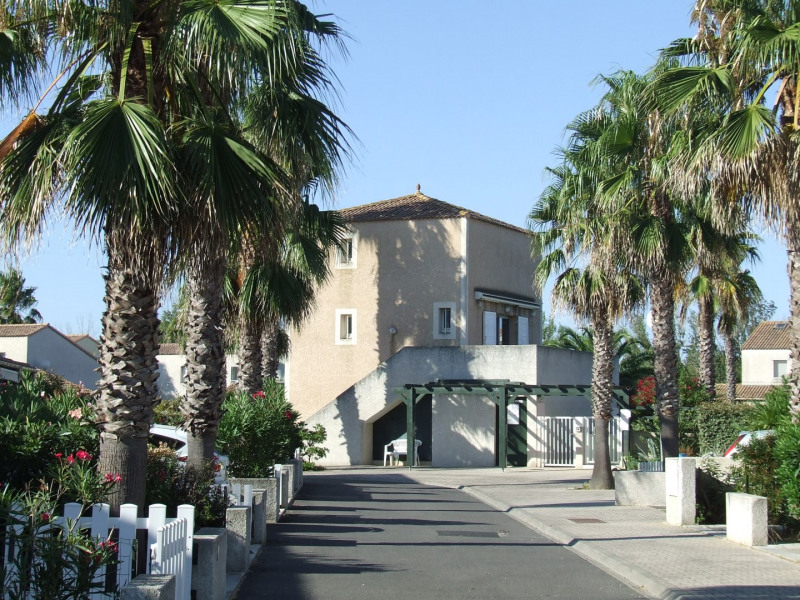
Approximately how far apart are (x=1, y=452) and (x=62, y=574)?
4.42 meters

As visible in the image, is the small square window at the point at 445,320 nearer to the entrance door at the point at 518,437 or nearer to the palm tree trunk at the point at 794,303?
the entrance door at the point at 518,437

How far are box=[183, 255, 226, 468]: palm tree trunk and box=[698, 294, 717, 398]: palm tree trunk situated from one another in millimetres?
24656

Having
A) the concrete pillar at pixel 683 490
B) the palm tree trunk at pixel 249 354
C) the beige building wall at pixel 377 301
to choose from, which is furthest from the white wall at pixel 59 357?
the concrete pillar at pixel 683 490

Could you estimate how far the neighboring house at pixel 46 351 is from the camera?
163 ft

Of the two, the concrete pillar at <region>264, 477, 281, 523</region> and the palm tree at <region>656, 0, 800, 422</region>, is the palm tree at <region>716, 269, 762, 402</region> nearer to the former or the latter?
the palm tree at <region>656, 0, 800, 422</region>

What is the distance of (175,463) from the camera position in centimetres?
1201

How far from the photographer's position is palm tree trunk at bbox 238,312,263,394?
79.0 feet

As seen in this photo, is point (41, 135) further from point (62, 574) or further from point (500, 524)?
point (500, 524)

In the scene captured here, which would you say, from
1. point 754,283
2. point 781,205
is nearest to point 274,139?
point 781,205

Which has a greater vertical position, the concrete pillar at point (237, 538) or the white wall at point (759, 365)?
the white wall at point (759, 365)

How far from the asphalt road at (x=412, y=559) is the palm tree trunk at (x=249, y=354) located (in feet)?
15.2

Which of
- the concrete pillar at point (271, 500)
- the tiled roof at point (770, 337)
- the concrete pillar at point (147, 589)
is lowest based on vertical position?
the concrete pillar at point (271, 500)

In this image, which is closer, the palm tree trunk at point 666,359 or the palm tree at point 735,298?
the palm tree trunk at point 666,359

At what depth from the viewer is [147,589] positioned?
6258 mm
